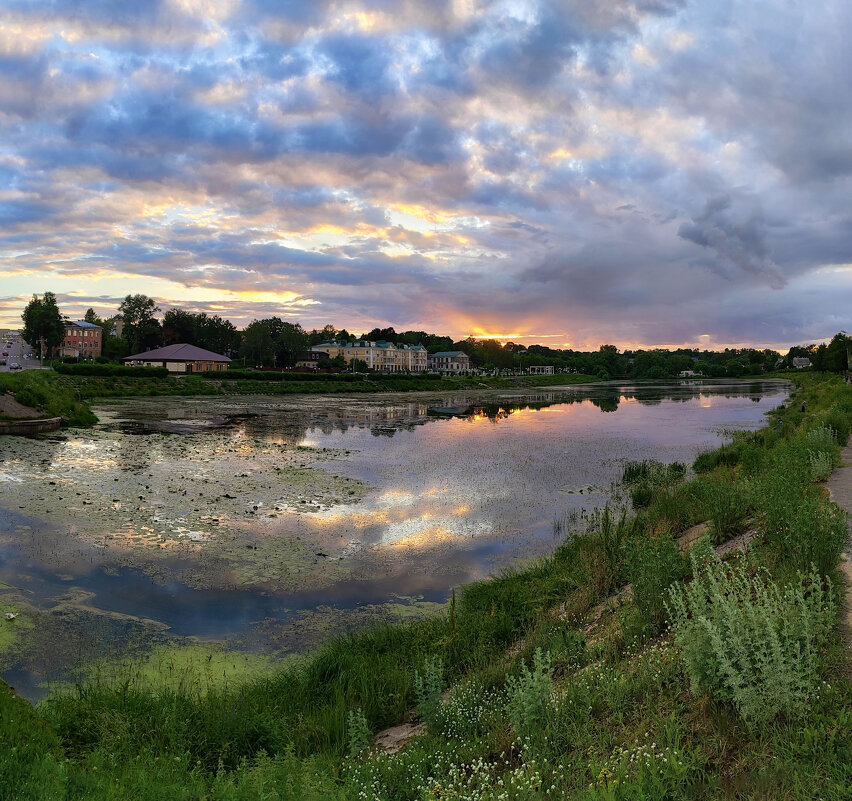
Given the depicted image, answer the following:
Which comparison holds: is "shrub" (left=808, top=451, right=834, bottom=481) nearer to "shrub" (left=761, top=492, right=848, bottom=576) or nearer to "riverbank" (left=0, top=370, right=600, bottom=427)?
"shrub" (left=761, top=492, right=848, bottom=576)

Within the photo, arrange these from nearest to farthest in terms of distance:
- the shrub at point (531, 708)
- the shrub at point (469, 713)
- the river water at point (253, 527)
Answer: the shrub at point (531, 708)
the shrub at point (469, 713)
the river water at point (253, 527)

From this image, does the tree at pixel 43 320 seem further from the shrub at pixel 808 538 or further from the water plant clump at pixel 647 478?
the shrub at pixel 808 538

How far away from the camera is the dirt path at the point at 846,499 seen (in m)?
5.73

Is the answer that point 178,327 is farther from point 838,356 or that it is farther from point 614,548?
point 838,356

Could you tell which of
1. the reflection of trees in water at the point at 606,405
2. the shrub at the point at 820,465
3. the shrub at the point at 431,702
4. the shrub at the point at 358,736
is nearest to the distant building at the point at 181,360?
the reflection of trees in water at the point at 606,405

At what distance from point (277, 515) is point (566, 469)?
1364 centimetres

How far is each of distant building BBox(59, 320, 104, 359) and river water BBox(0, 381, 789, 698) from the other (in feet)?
447

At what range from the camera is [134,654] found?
8125 mm

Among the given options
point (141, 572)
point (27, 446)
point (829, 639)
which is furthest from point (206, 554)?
point (27, 446)

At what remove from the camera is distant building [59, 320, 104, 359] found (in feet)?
475

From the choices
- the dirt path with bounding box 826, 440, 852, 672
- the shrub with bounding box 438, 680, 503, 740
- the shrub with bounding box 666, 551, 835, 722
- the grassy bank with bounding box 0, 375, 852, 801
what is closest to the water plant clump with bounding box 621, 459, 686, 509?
the dirt path with bounding box 826, 440, 852, 672

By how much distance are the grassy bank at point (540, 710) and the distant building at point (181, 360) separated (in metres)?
92.4

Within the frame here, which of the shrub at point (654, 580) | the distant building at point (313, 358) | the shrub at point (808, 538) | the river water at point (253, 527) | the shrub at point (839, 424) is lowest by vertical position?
the river water at point (253, 527)

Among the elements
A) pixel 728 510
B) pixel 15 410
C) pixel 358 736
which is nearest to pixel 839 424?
pixel 728 510
